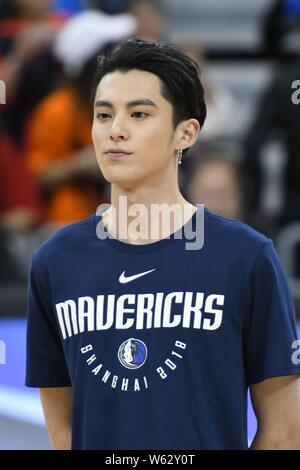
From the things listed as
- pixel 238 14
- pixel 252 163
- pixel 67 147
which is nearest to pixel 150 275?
pixel 67 147

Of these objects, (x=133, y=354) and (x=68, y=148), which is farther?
(x=68, y=148)

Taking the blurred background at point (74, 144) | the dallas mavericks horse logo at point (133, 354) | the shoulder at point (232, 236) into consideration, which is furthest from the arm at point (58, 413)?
the blurred background at point (74, 144)

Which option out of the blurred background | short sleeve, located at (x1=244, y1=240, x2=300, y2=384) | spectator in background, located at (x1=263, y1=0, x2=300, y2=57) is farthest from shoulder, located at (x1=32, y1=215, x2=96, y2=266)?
spectator in background, located at (x1=263, y1=0, x2=300, y2=57)

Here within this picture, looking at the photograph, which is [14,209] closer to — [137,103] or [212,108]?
[212,108]

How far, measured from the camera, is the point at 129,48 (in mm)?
2652

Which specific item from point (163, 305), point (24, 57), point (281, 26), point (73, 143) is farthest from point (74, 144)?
point (163, 305)

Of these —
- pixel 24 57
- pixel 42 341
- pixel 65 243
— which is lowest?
pixel 42 341

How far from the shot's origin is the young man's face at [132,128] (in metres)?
2.57

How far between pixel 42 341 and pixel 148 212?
428 millimetres

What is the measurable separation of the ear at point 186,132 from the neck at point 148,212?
106 mm

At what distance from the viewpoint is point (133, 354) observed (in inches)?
101

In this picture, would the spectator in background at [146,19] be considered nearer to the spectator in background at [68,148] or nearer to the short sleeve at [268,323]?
the spectator in background at [68,148]

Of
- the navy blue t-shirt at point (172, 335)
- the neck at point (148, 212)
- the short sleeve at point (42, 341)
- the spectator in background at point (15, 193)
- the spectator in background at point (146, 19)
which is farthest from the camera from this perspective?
the spectator in background at point (146, 19)

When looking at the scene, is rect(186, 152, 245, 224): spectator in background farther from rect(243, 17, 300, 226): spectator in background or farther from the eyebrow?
the eyebrow
